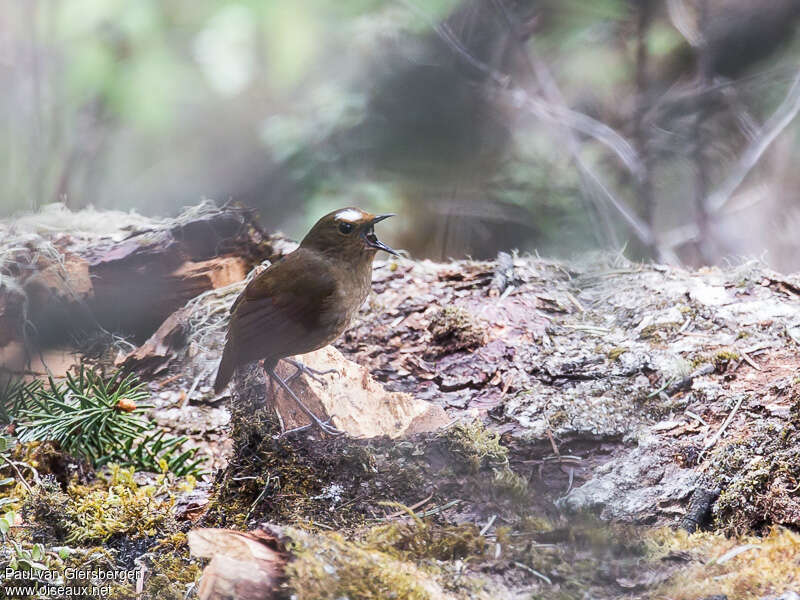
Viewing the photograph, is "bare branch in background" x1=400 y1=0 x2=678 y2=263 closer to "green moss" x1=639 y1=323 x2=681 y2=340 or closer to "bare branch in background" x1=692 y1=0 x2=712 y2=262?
"bare branch in background" x1=692 y1=0 x2=712 y2=262

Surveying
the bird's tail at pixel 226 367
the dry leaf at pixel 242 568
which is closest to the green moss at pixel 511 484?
the dry leaf at pixel 242 568

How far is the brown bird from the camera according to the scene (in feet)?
3.75

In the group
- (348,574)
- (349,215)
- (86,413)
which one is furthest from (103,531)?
(349,215)

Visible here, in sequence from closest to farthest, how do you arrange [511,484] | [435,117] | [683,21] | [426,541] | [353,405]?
[426,541]
[511,484]
[353,405]
[435,117]
[683,21]

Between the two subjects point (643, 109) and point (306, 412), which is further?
point (643, 109)

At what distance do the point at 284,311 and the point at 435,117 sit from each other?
2.97ft

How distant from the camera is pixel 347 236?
3.86 feet

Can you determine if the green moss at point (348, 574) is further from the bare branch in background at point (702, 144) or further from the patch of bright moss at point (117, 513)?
the bare branch in background at point (702, 144)

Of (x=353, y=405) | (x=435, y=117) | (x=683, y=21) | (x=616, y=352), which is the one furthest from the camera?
(x=683, y=21)

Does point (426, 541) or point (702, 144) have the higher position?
point (702, 144)

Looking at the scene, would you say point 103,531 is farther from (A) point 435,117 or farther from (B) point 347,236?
(A) point 435,117

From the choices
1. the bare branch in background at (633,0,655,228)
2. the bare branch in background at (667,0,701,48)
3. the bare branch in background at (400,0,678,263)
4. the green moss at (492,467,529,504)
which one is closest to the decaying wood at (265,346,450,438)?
the green moss at (492,467,529,504)

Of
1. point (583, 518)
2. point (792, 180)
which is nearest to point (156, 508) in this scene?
point (583, 518)

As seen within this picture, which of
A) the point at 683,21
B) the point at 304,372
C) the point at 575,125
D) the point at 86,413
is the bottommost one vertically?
the point at 86,413
